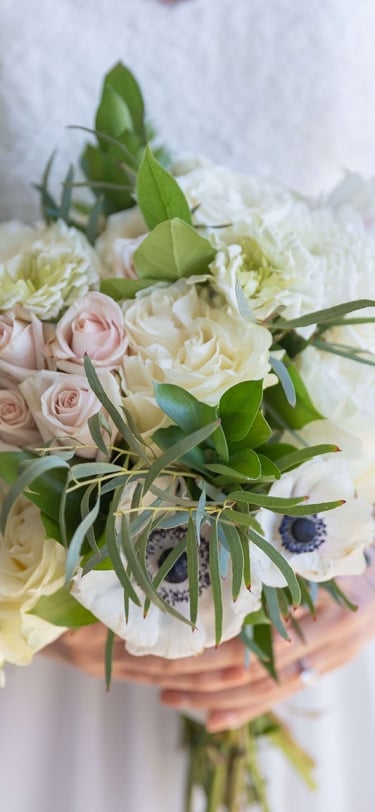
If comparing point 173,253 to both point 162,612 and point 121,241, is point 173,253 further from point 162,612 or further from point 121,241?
point 162,612

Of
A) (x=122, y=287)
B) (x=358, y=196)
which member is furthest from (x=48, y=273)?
(x=358, y=196)

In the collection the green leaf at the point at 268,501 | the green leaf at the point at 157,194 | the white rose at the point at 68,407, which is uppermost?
the green leaf at the point at 157,194

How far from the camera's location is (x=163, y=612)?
44cm

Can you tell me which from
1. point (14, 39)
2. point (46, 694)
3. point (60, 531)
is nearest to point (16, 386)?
point (60, 531)

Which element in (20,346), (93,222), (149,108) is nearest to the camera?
(20,346)

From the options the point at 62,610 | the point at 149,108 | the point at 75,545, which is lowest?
the point at 62,610

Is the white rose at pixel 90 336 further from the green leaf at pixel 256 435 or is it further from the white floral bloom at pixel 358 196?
the white floral bloom at pixel 358 196

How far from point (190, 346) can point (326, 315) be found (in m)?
0.08

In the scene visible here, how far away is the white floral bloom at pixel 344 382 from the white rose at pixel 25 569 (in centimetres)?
19

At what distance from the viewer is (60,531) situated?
1.42 feet

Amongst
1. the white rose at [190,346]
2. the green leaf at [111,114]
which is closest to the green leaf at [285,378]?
the white rose at [190,346]

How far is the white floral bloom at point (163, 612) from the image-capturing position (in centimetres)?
44

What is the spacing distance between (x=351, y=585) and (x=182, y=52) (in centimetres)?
53

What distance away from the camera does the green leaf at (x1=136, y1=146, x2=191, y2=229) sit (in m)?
0.45
